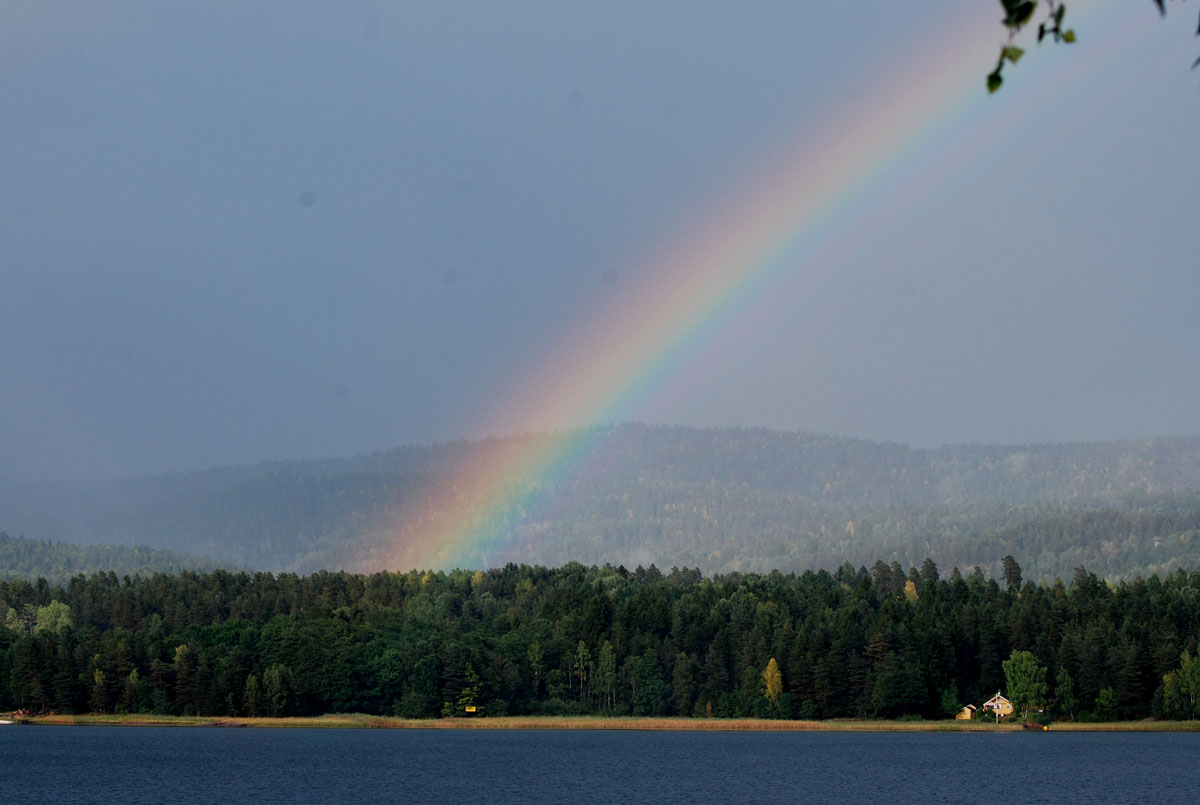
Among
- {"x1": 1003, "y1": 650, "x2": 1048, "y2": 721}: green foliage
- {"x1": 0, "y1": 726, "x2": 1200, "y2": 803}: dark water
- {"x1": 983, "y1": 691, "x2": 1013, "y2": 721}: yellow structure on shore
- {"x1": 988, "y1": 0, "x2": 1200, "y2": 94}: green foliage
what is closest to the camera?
{"x1": 988, "y1": 0, "x2": 1200, "y2": 94}: green foliage

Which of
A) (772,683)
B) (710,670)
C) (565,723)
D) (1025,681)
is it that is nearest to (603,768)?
(772,683)

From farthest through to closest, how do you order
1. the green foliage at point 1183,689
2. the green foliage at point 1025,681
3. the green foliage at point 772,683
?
the green foliage at point 772,683, the green foliage at point 1025,681, the green foliage at point 1183,689

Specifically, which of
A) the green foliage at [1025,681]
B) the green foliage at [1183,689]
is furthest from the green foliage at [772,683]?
the green foliage at [1183,689]

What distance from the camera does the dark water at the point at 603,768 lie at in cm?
11356

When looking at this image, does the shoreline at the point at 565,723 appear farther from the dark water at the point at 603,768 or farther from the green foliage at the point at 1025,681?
the green foliage at the point at 1025,681

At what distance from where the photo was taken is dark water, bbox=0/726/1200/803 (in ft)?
373

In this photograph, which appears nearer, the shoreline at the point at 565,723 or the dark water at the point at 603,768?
the dark water at the point at 603,768

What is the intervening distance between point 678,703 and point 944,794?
76.5m

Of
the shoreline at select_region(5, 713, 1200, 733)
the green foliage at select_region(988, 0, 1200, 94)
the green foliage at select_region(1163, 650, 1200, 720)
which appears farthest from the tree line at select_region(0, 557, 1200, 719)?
the green foliage at select_region(988, 0, 1200, 94)

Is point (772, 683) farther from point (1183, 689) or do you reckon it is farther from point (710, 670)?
point (1183, 689)

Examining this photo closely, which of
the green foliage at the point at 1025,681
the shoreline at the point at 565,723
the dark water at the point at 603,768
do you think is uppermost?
the green foliage at the point at 1025,681

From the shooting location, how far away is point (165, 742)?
178 m

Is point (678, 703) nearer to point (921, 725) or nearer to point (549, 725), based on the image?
point (549, 725)

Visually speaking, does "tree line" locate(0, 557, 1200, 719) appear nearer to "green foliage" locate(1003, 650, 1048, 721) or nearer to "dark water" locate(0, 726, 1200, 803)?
"green foliage" locate(1003, 650, 1048, 721)
